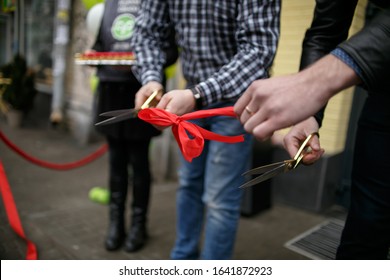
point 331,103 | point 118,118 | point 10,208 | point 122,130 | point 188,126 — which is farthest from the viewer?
point 331,103

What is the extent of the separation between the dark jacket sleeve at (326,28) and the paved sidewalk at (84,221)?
95cm

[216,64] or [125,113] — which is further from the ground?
[216,64]

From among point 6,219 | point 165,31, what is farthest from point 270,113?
point 6,219

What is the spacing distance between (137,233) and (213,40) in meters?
1.33

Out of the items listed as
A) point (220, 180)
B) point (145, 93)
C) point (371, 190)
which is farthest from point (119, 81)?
point (371, 190)

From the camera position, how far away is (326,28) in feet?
3.94

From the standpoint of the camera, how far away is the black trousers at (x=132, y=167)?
2221 millimetres

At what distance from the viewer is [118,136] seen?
212cm

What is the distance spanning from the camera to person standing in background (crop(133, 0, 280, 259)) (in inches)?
56.1

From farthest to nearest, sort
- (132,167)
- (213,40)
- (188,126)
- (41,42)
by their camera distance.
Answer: (41,42) → (132,167) → (213,40) → (188,126)

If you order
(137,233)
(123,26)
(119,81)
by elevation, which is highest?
(123,26)

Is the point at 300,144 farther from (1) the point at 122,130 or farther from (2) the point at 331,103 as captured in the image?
(2) the point at 331,103

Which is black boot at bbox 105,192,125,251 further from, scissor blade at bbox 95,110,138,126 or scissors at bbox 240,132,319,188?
scissors at bbox 240,132,319,188
